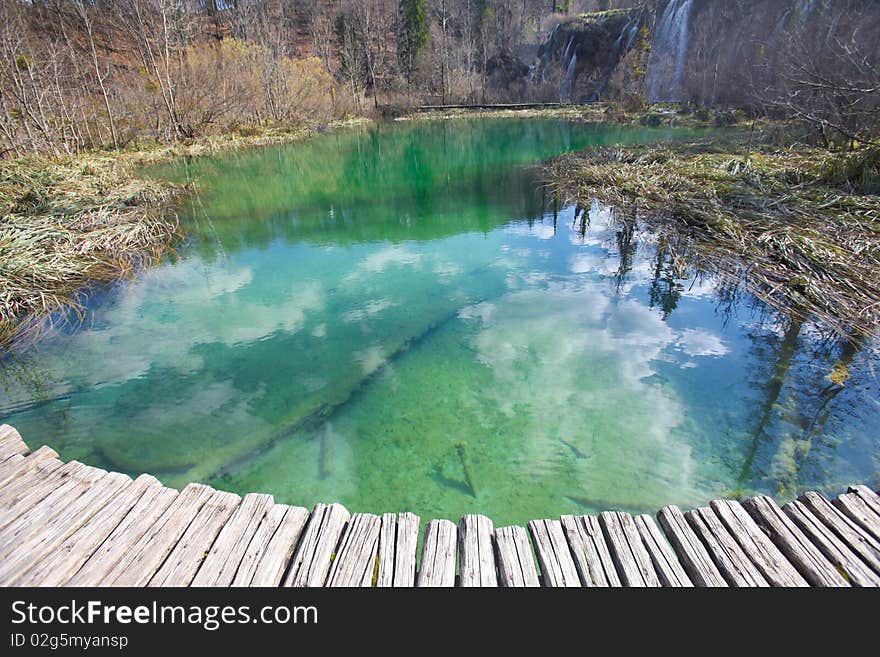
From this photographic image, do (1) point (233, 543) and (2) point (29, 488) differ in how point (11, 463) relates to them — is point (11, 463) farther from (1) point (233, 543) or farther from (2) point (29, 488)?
(1) point (233, 543)

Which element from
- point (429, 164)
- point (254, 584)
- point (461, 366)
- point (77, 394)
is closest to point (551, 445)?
point (461, 366)

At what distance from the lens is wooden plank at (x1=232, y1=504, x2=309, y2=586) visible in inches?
73.2

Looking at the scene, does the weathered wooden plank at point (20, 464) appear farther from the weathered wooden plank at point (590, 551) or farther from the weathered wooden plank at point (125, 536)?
the weathered wooden plank at point (590, 551)

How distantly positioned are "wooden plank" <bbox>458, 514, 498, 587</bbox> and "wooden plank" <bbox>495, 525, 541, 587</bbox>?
36mm

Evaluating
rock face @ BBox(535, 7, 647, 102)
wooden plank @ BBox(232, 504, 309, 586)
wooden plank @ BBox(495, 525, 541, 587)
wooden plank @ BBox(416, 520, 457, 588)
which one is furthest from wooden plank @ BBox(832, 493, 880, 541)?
rock face @ BBox(535, 7, 647, 102)

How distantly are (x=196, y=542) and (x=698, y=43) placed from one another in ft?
109

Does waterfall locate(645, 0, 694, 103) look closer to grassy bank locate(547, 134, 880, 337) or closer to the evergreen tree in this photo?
the evergreen tree

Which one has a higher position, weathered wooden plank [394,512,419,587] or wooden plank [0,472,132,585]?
wooden plank [0,472,132,585]

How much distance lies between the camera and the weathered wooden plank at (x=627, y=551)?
1865mm

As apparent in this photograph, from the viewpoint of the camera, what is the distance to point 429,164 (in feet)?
51.2

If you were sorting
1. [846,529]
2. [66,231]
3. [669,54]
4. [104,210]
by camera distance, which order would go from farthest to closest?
[669,54] < [104,210] < [66,231] < [846,529]

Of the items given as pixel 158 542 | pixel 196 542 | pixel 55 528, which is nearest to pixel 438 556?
pixel 196 542

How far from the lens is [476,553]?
1.99 meters

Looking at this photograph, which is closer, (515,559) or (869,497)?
(515,559)
